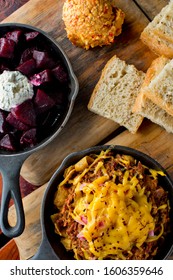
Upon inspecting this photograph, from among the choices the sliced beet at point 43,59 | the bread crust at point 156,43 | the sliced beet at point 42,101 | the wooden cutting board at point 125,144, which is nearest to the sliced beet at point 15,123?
the sliced beet at point 42,101

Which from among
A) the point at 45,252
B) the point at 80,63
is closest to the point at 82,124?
the point at 80,63

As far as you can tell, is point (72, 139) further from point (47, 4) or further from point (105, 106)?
point (47, 4)

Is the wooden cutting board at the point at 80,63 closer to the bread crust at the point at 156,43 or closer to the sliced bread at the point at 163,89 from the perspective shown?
the bread crust at the point at 156,43

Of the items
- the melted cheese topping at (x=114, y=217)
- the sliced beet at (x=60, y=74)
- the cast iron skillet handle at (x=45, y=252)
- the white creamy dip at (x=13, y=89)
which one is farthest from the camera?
the sliced beet at (x=60, y=74)

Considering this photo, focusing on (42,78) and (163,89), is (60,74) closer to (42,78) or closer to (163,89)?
(42,78)

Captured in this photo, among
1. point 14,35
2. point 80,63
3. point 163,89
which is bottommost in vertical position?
point 163,89

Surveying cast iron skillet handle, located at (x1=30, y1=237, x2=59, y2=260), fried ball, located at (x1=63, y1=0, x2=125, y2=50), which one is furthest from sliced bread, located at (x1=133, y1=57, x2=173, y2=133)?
cast iron skillet handle, located at (x1=30, y1=237, x2=59, y2=260)

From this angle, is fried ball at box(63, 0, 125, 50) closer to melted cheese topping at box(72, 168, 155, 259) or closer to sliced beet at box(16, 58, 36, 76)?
sliced beet at box(16, 58, 36, 76)
